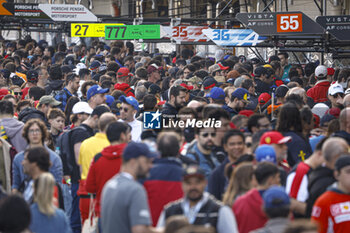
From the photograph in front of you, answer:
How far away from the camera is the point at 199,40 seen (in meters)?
19.2

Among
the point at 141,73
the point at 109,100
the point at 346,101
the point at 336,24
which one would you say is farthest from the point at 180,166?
the point at 141,73

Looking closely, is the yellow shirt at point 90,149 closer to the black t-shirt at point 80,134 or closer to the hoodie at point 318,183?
the black t-shirt at point 80,134

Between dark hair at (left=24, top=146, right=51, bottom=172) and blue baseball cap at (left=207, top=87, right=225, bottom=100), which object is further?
blue baseball cap at (left=207, top=87, right=225, bottom=100)

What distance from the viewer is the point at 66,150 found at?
359 inches

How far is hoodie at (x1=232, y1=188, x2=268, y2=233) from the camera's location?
562cm

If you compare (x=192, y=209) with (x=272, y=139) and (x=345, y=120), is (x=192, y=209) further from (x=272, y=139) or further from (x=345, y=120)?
(x=345, y=120)

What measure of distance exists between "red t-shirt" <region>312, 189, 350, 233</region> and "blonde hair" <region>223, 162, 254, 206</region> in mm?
621

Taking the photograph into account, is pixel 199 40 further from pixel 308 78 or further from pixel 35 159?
pixel 35 159

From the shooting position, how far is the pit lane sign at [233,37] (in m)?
15.1

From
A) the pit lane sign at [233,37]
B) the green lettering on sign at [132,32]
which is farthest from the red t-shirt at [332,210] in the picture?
the green lettering on sign at [132,32]

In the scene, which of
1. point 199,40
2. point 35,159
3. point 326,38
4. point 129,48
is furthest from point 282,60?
point 35,159

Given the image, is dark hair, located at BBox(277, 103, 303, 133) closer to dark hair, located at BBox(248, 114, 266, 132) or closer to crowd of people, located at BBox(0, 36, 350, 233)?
crowd of people, located at BBox(0, 36, 350, 233)

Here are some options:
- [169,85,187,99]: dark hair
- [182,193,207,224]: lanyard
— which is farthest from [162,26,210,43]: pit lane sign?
[182,193,207,224]: lanyard

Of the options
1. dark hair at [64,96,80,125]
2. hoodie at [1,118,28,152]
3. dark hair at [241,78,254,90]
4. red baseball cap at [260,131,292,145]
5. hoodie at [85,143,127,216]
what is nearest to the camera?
red baseball cap at [260,131,292,145]
